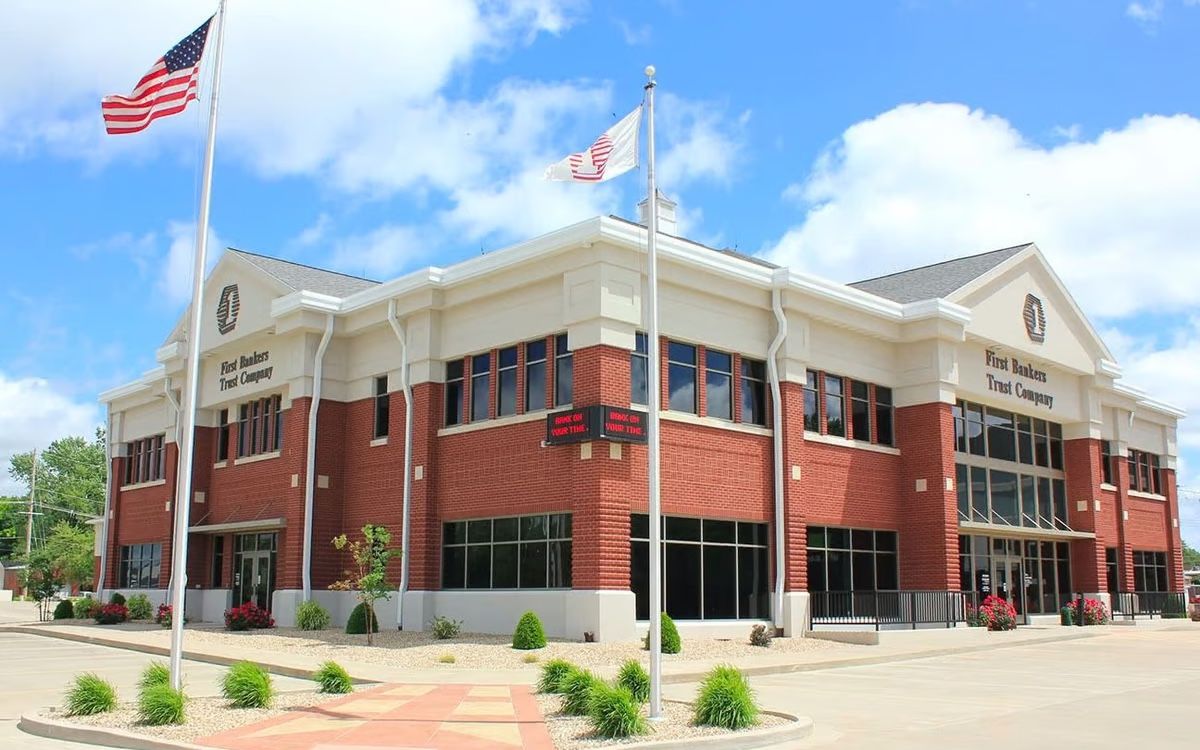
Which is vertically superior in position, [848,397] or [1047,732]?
[848,397]

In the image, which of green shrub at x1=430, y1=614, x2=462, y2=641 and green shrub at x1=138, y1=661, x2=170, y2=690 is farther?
green shrub at x1=430, y1=614, x2=462, y2=641

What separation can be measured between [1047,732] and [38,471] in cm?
12550

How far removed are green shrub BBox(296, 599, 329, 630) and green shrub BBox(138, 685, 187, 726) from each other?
16.8 m

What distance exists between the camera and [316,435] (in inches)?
1296

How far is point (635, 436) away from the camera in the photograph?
2569 cm

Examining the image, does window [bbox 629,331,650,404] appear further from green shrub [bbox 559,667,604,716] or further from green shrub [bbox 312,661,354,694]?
green shrub [bbox 559,667,604,716]

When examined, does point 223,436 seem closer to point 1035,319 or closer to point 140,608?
point 140,608

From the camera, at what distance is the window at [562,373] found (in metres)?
26.8

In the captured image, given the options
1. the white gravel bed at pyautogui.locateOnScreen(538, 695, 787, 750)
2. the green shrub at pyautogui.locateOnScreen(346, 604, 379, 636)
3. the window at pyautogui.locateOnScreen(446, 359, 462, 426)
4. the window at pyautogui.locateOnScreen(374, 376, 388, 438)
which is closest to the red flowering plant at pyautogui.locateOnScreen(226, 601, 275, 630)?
the green shrub at pyautogui.locateOnScreen(346, 604, 379, 636)

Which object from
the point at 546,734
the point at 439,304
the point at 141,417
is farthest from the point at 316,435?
the point at 546,734

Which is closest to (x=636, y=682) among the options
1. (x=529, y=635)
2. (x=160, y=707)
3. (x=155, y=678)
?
(x=160, y=707)

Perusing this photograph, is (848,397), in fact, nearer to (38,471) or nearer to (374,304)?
(374,304)

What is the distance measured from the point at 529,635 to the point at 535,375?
699 centimetres

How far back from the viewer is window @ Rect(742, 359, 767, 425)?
2948cm
